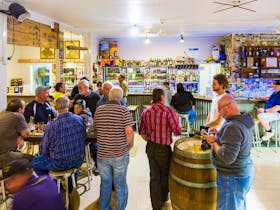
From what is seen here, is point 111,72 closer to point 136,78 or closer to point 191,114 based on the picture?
point 136,78

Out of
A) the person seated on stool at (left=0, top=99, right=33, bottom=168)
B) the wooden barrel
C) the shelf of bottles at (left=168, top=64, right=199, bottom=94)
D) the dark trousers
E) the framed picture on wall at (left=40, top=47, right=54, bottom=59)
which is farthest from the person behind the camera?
the shelf of bottles at (left=168, top=64, right=199, bottom=94)

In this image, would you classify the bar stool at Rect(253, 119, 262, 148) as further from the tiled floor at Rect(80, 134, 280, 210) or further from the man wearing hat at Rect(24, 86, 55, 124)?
the man wearing hat at Rect(24, 86, 55, 124)

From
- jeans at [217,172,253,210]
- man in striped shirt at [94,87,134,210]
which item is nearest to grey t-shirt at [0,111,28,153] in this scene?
man in striped shirt at [94,87,134,210]

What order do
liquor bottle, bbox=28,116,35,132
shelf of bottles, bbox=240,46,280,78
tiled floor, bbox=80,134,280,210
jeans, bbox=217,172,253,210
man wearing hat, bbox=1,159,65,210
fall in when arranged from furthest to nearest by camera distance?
shelf of bottles, bbox=240,46,280,78 < liquor bottle, bbox=28,116,35,132 < tiled floor, bbox=80,134,280,210 < jeans, bbox=217,172,253,210 < man wearing hat, bbox=1,159,65,210

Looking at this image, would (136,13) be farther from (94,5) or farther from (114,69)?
(114,69)

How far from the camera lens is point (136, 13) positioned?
628 cm

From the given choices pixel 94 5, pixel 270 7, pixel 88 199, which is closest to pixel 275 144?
pixel 270 7

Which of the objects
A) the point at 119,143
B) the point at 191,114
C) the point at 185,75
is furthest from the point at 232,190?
the point at 185,75

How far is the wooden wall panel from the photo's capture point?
209 inches

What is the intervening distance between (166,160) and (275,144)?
445 cm

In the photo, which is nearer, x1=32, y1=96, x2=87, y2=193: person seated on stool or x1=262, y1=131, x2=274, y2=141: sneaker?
x1=32, y1=96, x2=87, y2=193: person seated on stool

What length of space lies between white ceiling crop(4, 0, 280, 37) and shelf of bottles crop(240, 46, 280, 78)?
4.20 feet

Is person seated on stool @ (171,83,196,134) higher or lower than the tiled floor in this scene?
higher

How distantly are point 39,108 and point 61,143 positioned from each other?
1.63 metres
